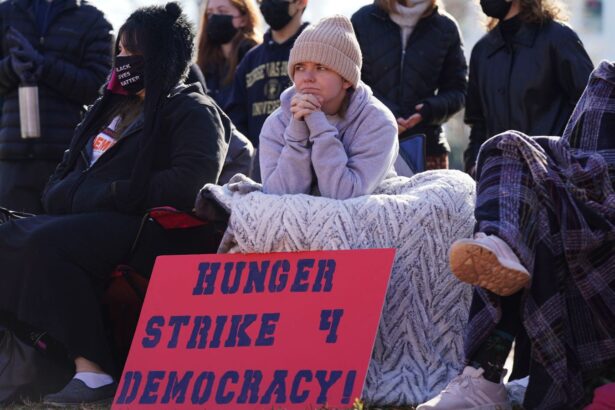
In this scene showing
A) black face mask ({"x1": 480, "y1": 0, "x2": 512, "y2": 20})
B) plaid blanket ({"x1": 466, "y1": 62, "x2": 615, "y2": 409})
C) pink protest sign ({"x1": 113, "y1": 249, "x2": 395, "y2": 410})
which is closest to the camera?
plaid blanket ({"x1": 466, "y1": 62, "x2": 615, "y2": 409})

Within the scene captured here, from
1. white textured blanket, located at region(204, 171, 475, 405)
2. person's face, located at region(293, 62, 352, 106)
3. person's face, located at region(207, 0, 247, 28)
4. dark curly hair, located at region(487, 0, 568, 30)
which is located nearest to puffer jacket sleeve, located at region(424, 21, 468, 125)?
dark curly hair, located at region(487, 0, 568, 30)

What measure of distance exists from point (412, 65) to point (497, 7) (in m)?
0.64

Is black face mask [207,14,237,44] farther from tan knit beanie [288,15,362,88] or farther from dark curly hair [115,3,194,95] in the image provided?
tan knit beanie [288,15,362,88]

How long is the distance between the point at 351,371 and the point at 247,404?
16.1 inches

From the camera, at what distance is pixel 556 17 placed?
7398 mm

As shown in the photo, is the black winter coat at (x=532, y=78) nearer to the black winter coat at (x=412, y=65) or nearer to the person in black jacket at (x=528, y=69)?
the person in black jacket at (x=528, y=69)

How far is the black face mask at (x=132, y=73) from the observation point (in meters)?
6.60

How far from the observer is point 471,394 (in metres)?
5.00

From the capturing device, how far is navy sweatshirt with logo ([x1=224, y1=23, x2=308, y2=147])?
824 cm

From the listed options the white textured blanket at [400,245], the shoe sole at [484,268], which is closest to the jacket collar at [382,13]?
the white textured blanket at [400,245]

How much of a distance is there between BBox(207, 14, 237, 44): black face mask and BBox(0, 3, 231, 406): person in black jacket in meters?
2.39

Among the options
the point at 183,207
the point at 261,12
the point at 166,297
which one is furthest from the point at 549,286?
the point at 261,12

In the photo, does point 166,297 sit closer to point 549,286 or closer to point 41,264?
point 41,264

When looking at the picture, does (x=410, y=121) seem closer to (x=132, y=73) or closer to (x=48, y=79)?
(x=132, y=73)
